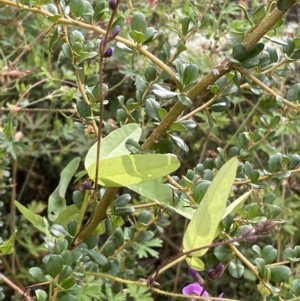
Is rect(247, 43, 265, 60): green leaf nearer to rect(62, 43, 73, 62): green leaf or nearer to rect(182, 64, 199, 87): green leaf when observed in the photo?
rect(182, 64, 199, 87): green leaf

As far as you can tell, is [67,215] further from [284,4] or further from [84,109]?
[284,4]

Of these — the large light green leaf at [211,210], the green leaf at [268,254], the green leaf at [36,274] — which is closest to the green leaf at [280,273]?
the green leaf at [268,254]

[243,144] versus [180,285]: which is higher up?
[243,144]

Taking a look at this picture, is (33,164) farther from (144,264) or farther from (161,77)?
(161,77)

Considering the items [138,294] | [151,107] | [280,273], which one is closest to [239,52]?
[151,107]

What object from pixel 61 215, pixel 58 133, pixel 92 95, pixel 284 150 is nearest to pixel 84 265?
pixel 61 215
